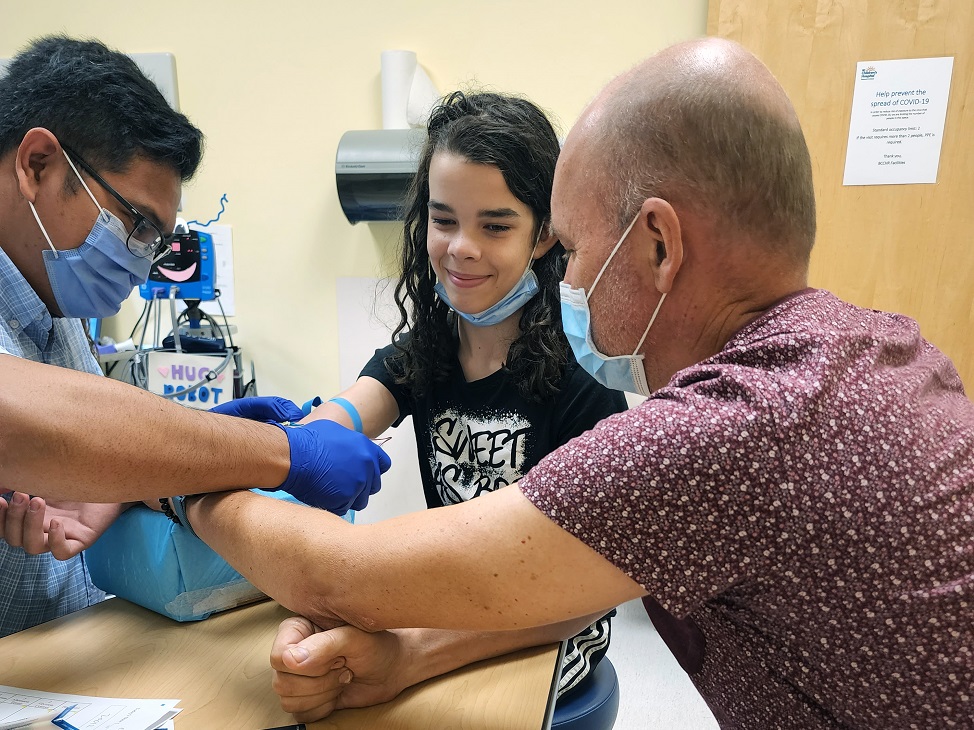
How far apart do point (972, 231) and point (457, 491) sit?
1969mm

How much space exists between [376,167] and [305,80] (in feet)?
2.05

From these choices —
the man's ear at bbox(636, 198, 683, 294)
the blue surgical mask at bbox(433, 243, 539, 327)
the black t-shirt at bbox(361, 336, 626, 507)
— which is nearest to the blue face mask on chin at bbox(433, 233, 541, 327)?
the blue surgical mask at bbox(433, 243, 539, 327)

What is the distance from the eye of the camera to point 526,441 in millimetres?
1305

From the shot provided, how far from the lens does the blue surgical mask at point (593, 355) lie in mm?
928

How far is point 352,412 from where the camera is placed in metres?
1.42

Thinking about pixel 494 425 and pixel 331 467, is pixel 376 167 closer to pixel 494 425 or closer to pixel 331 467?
pixel 494 425

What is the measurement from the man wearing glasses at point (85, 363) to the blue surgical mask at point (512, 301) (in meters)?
0.36

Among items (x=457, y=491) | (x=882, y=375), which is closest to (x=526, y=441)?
(x=457, y=491)

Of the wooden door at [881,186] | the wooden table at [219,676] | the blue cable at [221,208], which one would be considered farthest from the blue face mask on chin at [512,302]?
the blue cable at [221,208]

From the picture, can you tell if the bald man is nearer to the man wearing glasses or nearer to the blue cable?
the man wearing glasses

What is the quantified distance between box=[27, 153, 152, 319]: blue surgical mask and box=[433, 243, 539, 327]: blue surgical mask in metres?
0.64

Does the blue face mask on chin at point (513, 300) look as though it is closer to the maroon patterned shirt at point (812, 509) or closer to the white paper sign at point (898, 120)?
the maroon patterned shirt at point (812, 509)

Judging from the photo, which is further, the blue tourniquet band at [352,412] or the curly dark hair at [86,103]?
the blue tourniquet band at [352,412]

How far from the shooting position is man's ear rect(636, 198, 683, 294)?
773mm
